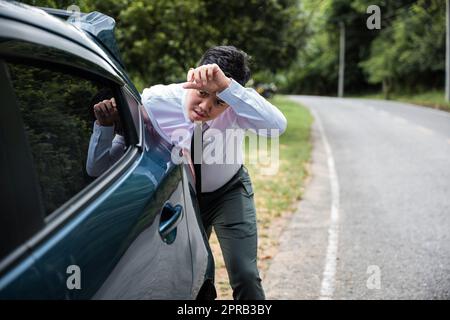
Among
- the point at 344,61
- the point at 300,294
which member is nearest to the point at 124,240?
the point at 300,294

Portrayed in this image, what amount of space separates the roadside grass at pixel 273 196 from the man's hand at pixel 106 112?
1198 millimetres

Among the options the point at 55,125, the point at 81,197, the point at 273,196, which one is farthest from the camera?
the point at 273,196

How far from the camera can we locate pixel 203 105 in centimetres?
264

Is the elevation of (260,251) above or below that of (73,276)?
below

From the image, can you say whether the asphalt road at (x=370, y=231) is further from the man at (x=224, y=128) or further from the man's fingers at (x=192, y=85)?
the man's fingers at (x=192, y=85)

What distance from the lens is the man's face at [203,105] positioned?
264cm

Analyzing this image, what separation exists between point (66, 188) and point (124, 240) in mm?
Result: 269

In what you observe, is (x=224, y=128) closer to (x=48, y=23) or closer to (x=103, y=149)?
(x=103, y=149)

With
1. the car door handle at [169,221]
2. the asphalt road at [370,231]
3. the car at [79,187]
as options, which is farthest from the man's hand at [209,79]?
the asphalt road at [370,231]

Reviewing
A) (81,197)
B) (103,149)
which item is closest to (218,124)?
(103,149)

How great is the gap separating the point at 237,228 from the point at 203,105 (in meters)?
0.62

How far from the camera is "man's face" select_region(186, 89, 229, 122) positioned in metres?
2.64

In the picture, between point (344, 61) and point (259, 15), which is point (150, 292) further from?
point (344, 61)

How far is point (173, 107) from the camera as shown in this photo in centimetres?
278
